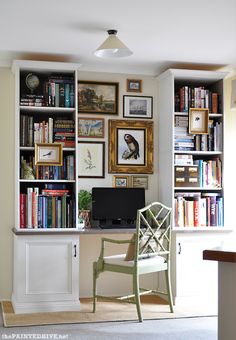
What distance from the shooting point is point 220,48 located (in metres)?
5.27

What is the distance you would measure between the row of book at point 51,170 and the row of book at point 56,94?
0.54 meters

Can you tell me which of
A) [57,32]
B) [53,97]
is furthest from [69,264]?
[57,32]

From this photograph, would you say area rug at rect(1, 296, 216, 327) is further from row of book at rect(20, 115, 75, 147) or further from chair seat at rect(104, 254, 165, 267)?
row of book at rect(20, 115, 75, 147)

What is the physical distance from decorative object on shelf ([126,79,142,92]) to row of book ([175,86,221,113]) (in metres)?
0.42

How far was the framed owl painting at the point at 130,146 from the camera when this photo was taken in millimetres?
6047

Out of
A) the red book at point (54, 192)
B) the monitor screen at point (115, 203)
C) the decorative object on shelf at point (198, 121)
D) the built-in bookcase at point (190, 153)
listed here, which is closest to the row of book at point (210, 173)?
the built-in bookcase at point (190, 153)

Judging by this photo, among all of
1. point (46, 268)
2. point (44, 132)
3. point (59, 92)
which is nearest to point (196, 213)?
point (46, 268)

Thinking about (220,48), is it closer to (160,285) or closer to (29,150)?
(29,150)

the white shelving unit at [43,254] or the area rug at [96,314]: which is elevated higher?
the white shelving unit at [43,254]

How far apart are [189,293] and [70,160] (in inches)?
71.5

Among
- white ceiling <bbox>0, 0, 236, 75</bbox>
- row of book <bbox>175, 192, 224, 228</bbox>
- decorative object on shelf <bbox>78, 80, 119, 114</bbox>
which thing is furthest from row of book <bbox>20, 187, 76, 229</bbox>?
white ceiling <bbox>0, 0, 236, 75</bbox>

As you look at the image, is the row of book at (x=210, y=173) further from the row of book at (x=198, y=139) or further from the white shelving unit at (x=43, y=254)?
the white shelving unit at (x=43, y=254)

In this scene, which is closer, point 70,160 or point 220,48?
point 220,48

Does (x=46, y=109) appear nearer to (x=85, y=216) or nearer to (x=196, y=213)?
(x=85, y=216)
